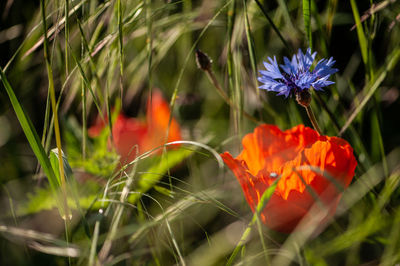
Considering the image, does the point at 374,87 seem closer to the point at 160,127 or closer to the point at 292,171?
the point at 292,171

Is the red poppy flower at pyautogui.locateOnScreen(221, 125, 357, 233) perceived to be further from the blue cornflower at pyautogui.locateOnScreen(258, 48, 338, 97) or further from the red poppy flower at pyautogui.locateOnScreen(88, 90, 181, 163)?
the red poppy flower at pyautogui.locateOnScreen(88, 90, 181, 163)

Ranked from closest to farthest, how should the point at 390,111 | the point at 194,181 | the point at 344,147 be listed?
1. the point at 344,147
2. the point at 194,181
3. the point at 390,111

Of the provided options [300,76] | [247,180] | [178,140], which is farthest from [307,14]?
[178,140]

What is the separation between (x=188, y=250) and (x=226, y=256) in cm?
7

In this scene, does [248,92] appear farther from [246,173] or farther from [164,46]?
[246,173]

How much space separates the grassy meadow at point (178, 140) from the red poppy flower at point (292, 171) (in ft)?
0.08

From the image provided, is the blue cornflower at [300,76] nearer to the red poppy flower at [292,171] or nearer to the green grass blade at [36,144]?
the red poppy flower at [292,171]

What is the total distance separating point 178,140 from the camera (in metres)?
0.69

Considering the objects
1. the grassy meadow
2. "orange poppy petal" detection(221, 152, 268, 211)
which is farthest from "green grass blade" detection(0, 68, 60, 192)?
"orange poppy petal" detection(221, 152, 268, 211)

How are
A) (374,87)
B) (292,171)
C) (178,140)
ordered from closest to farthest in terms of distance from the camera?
(292,171)
(374,87)
(178,140)

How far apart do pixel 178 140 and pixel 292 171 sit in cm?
30

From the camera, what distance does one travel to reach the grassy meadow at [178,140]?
458 millimetres

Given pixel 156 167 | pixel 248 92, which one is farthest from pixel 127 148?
pixel 248 92

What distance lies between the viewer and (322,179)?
0.41 m
